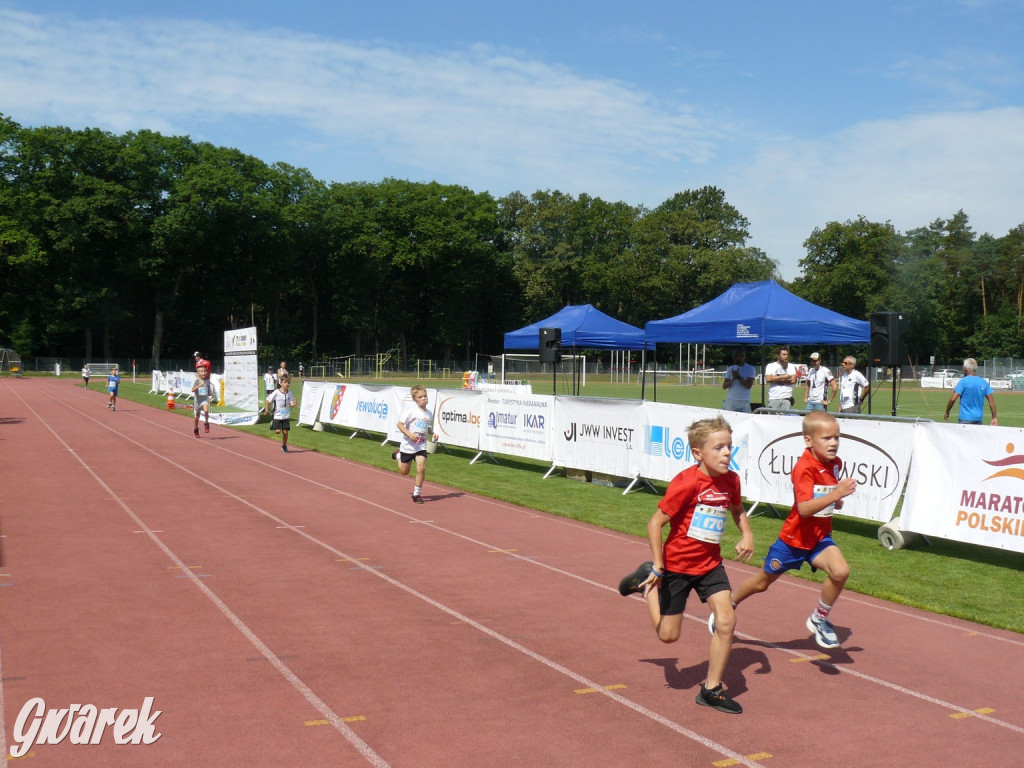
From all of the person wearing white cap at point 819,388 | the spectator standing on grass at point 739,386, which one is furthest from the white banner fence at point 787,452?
the person wearing white cap at point 819,388

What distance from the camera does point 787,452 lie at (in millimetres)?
11820

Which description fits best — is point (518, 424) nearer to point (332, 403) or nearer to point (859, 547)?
point (859, 547)

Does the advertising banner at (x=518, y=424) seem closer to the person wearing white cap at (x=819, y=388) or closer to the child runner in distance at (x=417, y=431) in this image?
the child runner in distance at (x=417, y=431)

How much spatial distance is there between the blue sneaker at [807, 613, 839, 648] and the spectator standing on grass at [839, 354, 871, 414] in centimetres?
1107

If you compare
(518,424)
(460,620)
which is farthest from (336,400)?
(460,620)

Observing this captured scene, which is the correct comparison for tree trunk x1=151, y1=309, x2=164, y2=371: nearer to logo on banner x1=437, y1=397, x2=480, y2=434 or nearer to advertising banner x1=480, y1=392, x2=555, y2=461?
logo on banner x1=437, y1=397, x2=480, y2=434

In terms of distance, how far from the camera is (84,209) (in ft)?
236

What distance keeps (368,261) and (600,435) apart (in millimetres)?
75250

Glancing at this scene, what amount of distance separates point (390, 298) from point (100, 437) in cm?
6740

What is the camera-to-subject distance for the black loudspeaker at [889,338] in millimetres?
15250

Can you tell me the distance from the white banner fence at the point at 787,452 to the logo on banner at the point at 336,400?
735 cm

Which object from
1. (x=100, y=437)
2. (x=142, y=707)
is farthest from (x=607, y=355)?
(x=142, y=707)

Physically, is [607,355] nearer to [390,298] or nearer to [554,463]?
[390,298]

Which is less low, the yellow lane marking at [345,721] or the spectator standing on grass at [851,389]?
the spectator standing on grass at [851,389]
